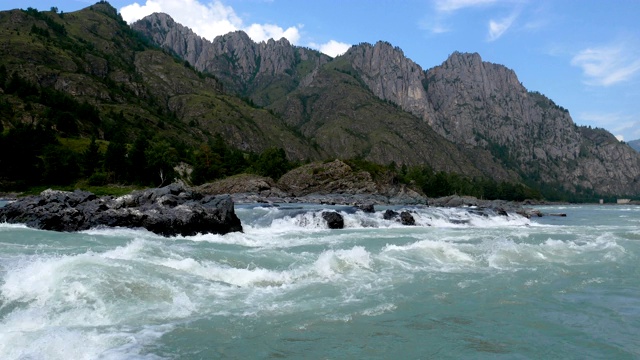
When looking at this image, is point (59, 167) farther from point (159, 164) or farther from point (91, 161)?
point (159, 164)

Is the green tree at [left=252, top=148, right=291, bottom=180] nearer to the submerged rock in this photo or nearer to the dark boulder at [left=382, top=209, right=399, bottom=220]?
the dark boulder at [left=382, top=209, right=399, bottom=220]

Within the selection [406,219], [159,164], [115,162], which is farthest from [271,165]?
[406,219]

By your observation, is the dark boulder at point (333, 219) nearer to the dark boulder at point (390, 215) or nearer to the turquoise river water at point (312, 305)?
the dark boulder at point (390, 215)

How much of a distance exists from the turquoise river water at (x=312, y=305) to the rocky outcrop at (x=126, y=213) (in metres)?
8.47

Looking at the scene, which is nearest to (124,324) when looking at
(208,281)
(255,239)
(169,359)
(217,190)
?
A: (169,359)

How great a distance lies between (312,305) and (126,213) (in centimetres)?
2293

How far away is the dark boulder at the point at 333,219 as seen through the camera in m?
41.9

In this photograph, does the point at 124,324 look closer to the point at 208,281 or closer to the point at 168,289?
the point at 168,289

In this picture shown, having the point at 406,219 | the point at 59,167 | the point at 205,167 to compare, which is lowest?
the point at 406,219

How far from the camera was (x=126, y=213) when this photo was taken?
3159 cm

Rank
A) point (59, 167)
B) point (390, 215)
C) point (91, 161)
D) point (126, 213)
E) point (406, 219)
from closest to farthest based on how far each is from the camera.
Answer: point (126, 213), point (406, 219), point (390, 215), point (59, 167), point (91, 161)

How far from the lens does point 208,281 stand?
51.3 ft

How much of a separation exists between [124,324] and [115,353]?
6.53ft

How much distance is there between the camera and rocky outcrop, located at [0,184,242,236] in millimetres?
30609
